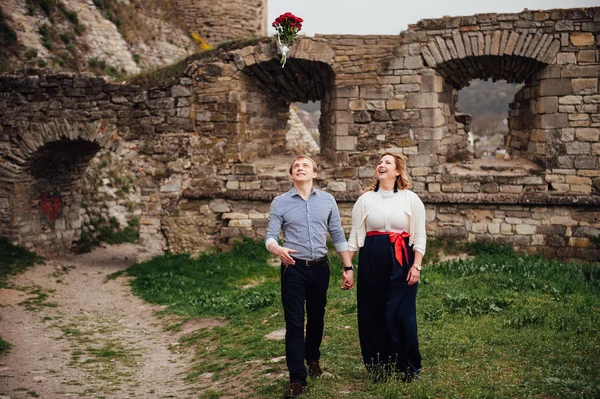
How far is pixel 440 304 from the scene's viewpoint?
7.38 m

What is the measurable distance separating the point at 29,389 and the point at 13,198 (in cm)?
752

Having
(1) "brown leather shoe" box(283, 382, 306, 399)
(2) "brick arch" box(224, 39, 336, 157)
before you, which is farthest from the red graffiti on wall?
(1) "brown leather shoe" box(283, 382, 306, 399)

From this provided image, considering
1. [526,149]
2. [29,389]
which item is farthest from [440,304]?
[526,149]

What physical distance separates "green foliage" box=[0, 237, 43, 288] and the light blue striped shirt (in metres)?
7.60

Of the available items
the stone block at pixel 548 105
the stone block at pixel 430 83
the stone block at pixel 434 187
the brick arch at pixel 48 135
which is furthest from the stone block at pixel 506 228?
the brick arch at pixel 48 135

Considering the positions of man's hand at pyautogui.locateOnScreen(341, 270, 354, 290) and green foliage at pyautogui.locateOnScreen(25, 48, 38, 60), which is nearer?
man's hand at pyautogui.locateOnScreen(341, 270, 354, 290)

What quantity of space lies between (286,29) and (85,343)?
5870mm

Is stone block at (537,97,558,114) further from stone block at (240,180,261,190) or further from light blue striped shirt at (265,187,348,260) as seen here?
light blue striped shirt at (265,187,348,260)

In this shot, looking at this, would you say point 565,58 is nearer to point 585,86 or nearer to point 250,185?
point 585,86

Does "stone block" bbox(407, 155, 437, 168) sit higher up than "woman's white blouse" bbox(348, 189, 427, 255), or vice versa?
"stone block" bbox(407, 155, 437, 168)

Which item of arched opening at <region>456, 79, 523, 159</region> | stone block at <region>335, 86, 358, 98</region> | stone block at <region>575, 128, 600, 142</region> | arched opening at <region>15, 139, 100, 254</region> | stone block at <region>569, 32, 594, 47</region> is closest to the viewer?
stone block at <region>569, 32, 594, 47</region>

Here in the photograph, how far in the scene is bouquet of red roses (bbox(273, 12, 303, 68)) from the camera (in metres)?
10.8

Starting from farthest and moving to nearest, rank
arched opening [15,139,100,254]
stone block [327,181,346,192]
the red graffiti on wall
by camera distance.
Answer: the red graffiti on wall → arched opening [15,139,100,254] → stone block [327,181,346,192]

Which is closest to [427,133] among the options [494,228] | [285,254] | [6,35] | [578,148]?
[494,228]
